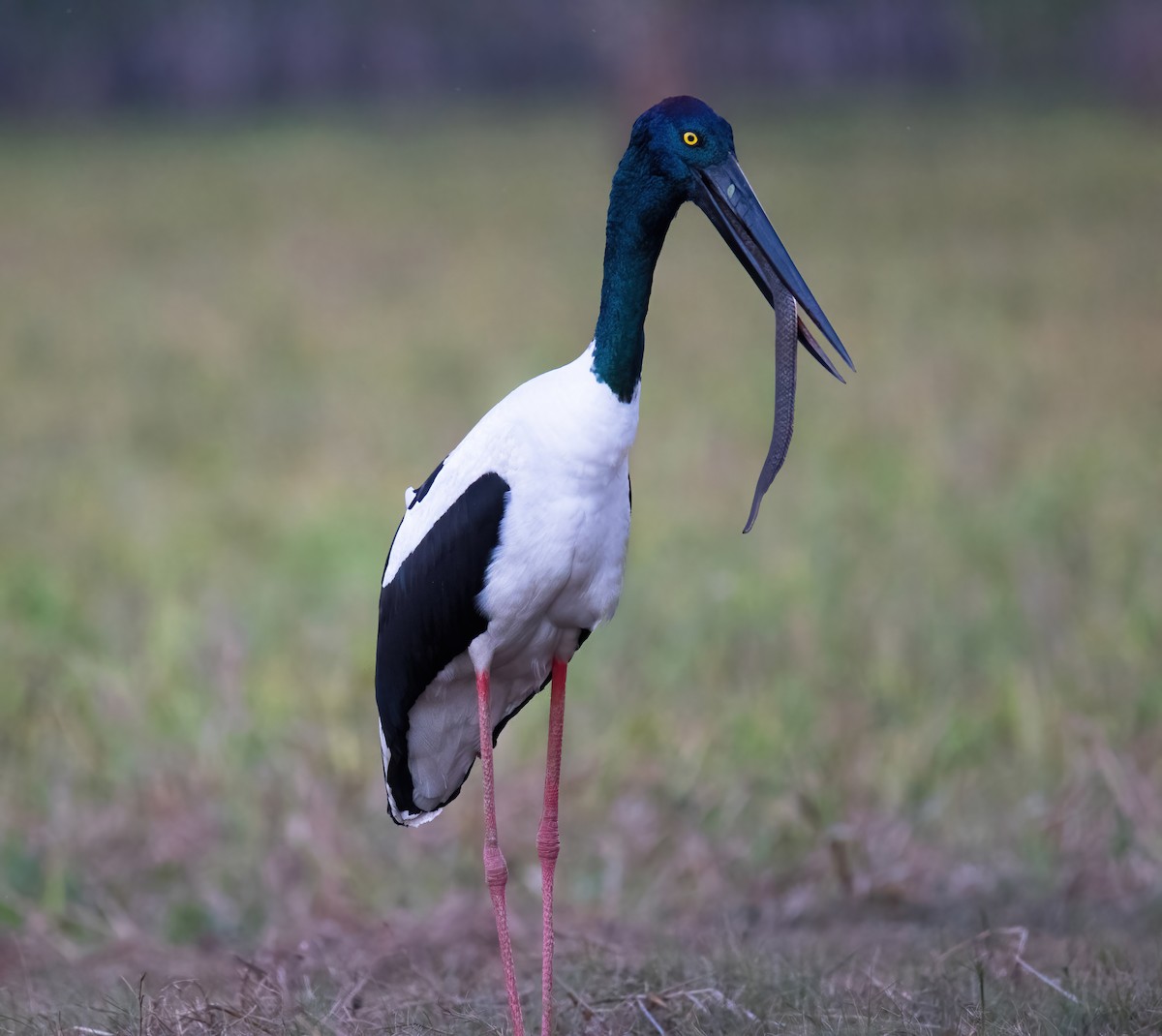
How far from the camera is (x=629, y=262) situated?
10.3 feet

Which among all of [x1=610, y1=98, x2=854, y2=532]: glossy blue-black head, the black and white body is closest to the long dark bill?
[x1=610, y1=98, x2=854, y2=532]: glossy blue-black head

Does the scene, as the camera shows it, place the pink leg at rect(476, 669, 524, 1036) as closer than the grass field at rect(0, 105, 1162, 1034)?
Yes

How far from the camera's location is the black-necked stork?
3.07 meters

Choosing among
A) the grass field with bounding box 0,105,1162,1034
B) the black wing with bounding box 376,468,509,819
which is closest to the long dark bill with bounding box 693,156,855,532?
the black wing with bounding box 376,468,509,819

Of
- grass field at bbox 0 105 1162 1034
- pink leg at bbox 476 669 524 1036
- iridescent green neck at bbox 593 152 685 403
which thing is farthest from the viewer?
grass field at bbox 0 105 1162 1034

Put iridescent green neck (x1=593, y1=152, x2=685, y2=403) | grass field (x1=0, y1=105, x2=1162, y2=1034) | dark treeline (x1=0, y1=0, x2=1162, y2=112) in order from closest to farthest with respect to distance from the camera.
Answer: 1. iridescent green neck (x1=593, y1=152, x2=685, y2=403)
2. grass field (x1=0, y1=105, x2=1162, y2=1034)
3. dark treeline (x1=0, y1=0, x2=1162, y2=112)

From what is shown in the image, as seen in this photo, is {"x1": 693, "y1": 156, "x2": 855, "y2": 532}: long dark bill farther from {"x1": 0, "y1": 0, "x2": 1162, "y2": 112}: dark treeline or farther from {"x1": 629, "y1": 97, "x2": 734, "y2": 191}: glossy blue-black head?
{"x1": 0, "y1": 0, "x2": 1162, "y2": 112}: dark treeline

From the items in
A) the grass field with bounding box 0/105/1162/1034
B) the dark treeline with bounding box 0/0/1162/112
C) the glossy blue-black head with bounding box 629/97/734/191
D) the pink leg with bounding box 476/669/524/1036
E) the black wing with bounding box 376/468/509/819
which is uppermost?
the dark treeline with bounding box 0/0/1162/112

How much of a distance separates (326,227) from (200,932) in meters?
12.1

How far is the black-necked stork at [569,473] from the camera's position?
307 cm

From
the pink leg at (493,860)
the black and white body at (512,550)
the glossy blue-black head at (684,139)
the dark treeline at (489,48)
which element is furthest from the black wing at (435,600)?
the dark treeline at (489,48)

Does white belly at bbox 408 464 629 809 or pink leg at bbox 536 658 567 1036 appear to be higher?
white belly at bbox 408 464 629 809

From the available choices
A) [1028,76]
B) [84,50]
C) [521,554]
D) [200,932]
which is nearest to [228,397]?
[200,932]

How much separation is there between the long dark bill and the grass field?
1.23 meters
